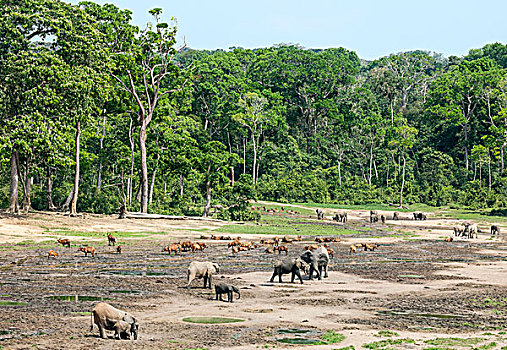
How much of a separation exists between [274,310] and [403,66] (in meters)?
112

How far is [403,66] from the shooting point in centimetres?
12000

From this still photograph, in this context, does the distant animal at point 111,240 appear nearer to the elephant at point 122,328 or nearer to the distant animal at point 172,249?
the distant animal at point 172,249

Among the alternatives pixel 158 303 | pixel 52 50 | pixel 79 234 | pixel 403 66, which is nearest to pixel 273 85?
pixel 403 66

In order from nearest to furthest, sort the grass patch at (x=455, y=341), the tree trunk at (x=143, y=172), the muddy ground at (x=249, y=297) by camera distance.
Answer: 1. the grass patch at (x=455, y=341)
2. the muddy ground at (x=249, y=297)
3. the tree trunk at (x=143, y=172)

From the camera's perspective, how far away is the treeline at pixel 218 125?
40.1 m

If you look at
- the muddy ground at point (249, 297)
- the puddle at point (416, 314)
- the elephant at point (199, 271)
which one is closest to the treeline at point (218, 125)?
the muddy ground at point (249, 297)

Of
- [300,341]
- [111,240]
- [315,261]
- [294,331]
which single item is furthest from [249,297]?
[111,240]

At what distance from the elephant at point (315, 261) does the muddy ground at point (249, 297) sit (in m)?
0.60

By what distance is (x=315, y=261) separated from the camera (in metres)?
22.0

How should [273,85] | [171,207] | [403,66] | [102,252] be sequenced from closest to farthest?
1. [102,252]
2. [171,207]
3. [273,85]
4. [403,66]

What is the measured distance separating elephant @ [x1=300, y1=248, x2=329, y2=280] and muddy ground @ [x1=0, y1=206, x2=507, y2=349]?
0.60 m

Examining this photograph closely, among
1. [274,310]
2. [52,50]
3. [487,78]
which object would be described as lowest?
[274,310]

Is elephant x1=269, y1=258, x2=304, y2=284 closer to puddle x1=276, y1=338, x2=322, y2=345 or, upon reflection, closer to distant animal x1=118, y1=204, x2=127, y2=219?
puddle x1=276, y1=338, x2=322, y2=345

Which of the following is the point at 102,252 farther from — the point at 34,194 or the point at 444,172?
the point at 444,172
